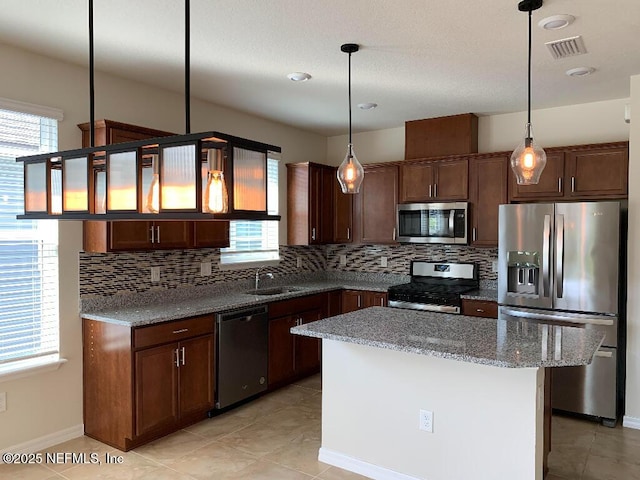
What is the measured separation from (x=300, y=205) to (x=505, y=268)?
7.44 feet

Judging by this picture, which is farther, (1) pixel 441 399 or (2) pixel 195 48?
(2) pixel 195 48

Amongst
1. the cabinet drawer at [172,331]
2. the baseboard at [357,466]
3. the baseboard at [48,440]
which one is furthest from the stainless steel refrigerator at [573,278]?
the baseboard at [48,440]

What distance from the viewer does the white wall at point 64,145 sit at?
3.21 meters

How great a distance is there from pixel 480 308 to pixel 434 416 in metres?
1.92

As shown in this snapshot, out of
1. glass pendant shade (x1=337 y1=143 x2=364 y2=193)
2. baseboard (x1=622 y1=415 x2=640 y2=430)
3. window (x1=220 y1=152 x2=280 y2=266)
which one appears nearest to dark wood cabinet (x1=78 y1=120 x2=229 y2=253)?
window (x1=220 y1=152 x2=280 y2=266)

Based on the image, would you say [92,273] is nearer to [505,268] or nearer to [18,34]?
[18,34]

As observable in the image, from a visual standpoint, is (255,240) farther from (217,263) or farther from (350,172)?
(350,172)

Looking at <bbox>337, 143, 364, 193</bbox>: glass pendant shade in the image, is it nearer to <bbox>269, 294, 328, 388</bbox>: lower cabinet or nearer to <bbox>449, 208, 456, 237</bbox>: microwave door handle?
<bbox>269, 294, 328, 388</bbox>: lower cabinet

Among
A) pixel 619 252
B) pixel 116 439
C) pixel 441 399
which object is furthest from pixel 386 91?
pixel 116 439

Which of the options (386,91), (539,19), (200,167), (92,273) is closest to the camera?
(200,167)

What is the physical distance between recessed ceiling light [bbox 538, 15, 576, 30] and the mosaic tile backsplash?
103 inches

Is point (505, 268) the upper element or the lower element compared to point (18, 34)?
lower

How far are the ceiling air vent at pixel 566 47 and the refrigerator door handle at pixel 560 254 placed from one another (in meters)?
1.29

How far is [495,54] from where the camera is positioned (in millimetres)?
3227
